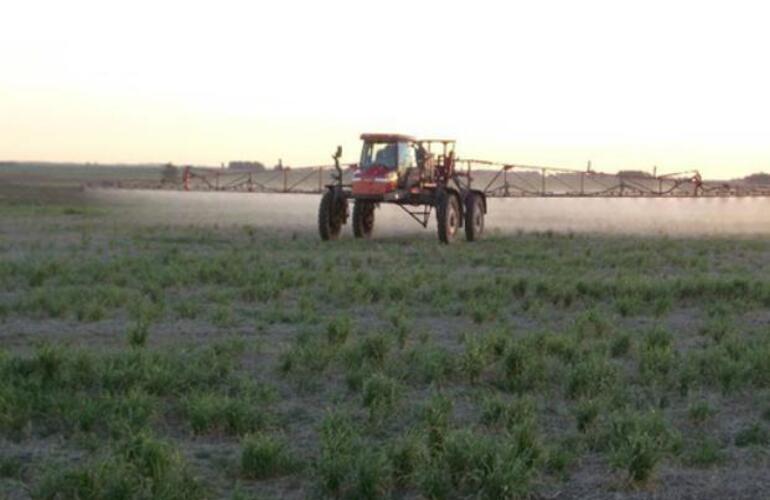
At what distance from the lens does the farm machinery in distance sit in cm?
2753

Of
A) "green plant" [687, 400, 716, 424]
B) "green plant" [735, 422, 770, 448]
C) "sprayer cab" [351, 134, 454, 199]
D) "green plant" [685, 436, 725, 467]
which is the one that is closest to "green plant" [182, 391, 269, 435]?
"green plant" [685, 436, 725, 467]

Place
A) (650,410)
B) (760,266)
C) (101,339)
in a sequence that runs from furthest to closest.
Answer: (760,266) < (101,339) < (650,410)

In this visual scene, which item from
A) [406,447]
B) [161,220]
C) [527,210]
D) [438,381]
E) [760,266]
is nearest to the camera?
[406,447]

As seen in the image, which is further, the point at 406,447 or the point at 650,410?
the point at 650,410

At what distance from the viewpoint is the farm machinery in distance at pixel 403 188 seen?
2753 cm

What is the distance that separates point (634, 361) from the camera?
440 inches

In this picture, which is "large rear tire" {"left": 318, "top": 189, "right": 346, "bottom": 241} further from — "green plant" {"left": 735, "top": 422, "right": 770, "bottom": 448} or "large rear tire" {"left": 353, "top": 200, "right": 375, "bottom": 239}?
"green plant" {"left": 735, "top": 422, "right": 770, "bottom": 448}

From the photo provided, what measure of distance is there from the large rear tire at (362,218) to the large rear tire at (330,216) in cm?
50

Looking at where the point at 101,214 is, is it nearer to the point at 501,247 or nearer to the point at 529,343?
the point at 501,247

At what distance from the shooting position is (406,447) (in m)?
7.28

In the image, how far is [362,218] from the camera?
30.1 metres

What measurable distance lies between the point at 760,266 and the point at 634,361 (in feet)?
39.1

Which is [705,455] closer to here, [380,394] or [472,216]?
[380,394]

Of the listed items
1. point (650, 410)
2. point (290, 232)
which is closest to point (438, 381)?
point (650, 410)
